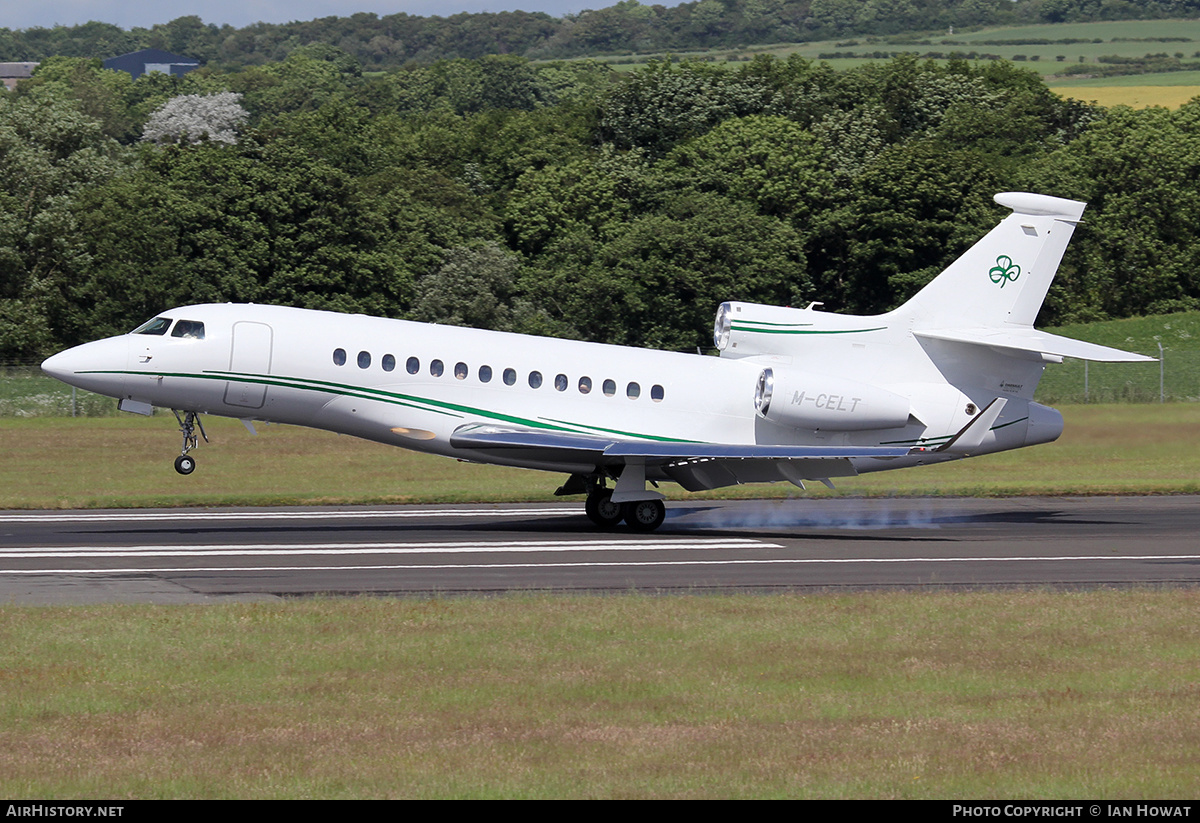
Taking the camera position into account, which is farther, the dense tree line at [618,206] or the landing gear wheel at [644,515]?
the dense tree line at [618,206]

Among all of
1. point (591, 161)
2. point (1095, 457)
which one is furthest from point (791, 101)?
point (1095, 457)

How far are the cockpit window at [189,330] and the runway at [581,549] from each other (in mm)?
3576

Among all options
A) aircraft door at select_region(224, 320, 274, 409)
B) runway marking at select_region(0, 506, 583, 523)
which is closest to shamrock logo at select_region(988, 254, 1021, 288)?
runway marking at select_region(0, 506, 583, 523)

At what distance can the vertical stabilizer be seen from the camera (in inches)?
1065

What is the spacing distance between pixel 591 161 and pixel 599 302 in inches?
1190

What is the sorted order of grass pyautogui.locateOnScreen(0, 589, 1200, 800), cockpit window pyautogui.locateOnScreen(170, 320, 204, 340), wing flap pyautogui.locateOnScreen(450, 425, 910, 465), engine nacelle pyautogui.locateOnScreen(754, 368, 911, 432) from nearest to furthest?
grass pyautogui.locateOnScreen(0, 589, 1200, 800) < wing flap pyautogui.locateOnScreen(450, 425, 910, 465) < cockpit window pyautogui.locateOnScreen(170, 320, 204, 340) < engine nacelle pyautogui.locateOnScreen(754, 368, 911, 432)

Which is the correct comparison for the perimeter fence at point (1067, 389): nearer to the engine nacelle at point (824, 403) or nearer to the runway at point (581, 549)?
the runway at point (581, 549)

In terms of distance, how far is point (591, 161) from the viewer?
9800cm

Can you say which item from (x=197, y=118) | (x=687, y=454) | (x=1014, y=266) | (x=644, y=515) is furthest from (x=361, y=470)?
(x=197, y=118)

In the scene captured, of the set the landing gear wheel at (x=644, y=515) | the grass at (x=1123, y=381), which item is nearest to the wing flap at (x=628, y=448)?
the landing gear wheel at (x=644, y=515)

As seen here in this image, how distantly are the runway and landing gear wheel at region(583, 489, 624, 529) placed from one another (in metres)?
0.28

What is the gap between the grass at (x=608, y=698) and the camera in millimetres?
10742

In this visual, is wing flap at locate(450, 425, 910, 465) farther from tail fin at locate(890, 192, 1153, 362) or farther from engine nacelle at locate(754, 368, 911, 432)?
tail fin at locate(890, 192, 1153, 362)

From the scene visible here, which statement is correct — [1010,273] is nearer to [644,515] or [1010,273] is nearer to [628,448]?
[628,448]
